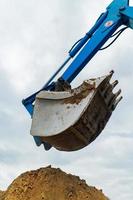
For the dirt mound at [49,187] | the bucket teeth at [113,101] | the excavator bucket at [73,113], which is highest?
the bucket teeth at [113,101]

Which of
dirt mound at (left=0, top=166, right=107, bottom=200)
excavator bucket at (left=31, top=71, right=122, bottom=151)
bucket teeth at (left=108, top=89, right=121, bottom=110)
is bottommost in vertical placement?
dirt mound at (left=0, top=166, right=107, bottom=200)

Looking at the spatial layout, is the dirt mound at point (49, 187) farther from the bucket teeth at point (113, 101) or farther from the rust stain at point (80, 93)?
the rust stain at point (80, 93)

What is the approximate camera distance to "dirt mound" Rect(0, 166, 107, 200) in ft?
28.9

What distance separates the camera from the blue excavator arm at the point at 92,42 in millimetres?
8805

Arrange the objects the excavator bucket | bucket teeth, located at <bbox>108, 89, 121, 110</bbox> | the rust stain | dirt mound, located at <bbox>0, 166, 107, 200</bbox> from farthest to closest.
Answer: dirt mound, located at <bbox>0, 166, 107, 200</bbox>
bucket teeth, located at <bbox>108, 89, 121, 110</bbox>
the rust stain
the excavator bucket

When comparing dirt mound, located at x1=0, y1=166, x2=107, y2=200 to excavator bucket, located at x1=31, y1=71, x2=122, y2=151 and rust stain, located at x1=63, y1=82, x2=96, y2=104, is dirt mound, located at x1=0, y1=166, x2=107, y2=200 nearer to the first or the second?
excavator bucket, located at x1=31, y1=71, x2=122, y2=151

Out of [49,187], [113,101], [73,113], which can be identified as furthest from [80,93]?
[49,187]

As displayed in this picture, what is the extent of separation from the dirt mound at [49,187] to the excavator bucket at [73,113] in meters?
0.80

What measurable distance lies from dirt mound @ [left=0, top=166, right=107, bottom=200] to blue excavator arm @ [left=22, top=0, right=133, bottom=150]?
1.24 m

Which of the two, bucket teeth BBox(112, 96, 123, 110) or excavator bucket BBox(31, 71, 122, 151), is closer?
excavator bucket BBox(31, 71, 122, 151)

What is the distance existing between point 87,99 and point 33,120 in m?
0.92

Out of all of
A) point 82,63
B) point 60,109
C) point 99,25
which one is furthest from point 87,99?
point 99,25

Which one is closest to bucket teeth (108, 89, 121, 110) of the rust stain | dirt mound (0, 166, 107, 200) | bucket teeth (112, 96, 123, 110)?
bucket teeth (112, 96, 123, 110)

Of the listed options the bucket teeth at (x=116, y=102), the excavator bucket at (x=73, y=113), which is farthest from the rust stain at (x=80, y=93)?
the bucket teeth at (x=116, y=102)
